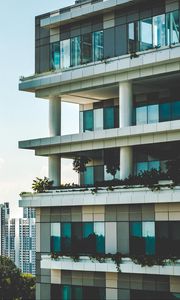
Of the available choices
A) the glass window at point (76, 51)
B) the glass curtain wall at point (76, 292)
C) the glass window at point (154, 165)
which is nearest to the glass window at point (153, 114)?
the glass window at point (154, 165)

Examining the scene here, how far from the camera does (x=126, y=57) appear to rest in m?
50.0

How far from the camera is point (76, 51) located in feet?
177

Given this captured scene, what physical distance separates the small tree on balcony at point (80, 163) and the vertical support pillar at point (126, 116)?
22.8 ft

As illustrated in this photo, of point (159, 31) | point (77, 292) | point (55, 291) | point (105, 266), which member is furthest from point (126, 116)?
point (55, 291)

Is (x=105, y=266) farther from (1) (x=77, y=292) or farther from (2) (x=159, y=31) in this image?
(2) (x=159, y=31)

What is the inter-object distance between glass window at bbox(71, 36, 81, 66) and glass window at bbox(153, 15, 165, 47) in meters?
6.85

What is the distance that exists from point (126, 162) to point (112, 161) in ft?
14.8

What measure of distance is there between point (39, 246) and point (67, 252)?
329 centimetres

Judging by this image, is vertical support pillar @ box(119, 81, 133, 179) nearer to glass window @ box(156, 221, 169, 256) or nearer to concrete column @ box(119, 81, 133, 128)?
concrete column @ box(119, 81, 133, 128)

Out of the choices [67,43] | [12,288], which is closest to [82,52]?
[67,43]

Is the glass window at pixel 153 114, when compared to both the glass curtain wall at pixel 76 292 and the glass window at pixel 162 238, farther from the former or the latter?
the glass curtain wall at pixel 76 292

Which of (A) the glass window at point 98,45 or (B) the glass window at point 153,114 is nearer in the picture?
(B) the glass window at point 153,114

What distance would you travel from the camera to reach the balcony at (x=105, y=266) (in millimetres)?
46219

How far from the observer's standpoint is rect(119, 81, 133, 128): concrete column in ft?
166
